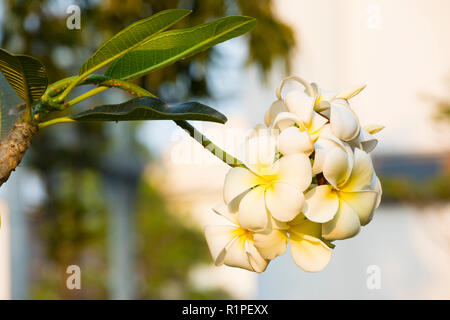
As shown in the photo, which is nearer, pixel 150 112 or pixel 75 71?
pixel 150 112

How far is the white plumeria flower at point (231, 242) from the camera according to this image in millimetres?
225

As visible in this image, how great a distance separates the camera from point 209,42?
214mm

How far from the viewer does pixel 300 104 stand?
0.22 meters

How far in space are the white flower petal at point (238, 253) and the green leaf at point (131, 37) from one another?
0.32 feet

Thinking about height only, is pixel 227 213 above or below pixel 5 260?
above

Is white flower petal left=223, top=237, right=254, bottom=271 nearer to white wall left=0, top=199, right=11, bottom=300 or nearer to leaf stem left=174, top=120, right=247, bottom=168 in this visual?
leaf stem left=174, top=120, right=247, bottom=168

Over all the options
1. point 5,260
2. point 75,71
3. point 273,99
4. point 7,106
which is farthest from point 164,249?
point 7,106

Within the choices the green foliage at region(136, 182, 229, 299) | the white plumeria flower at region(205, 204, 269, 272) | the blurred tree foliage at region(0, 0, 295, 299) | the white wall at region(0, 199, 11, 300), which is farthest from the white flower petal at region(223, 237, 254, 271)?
the green foliage at region(136, 182, 229, 299)

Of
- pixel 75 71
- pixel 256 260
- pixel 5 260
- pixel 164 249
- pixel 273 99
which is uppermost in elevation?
pixel 75 71

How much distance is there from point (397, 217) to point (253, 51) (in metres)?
1.69

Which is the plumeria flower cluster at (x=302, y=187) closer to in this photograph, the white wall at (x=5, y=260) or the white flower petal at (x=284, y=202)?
the white flower petal at (x=284, y=202)

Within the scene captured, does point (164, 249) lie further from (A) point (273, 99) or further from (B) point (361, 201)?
(B) point (361, 201)

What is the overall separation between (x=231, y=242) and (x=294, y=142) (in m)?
0.06

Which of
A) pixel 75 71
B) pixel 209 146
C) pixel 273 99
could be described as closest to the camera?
pixel 209 146
